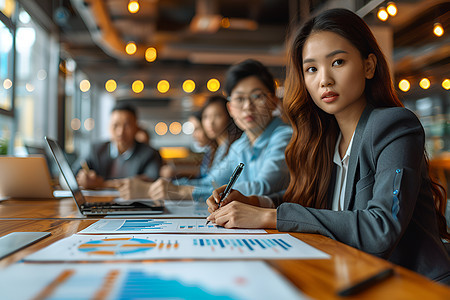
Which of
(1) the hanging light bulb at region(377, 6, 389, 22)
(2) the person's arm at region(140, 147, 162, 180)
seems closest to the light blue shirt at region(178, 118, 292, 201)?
(1) the hanging light bulb at region(377, 6, 389, 22)

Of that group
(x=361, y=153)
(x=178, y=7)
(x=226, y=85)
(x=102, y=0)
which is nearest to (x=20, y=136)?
(x=102, y=0)

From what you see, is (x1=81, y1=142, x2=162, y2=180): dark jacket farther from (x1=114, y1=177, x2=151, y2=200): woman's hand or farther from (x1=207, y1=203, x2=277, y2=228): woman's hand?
(x1=207, y1=203, x2=277, y2=228): woman's hand

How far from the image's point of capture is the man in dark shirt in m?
3.72

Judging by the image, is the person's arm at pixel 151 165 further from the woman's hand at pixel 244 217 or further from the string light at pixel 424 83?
the string light at pixel 424 83

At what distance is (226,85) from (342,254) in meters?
1.66

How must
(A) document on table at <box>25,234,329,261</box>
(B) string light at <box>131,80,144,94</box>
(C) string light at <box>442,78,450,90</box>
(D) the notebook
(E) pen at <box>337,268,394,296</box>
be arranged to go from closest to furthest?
1. (E) pen at <box>337,268,394,296</box>
2. (A) document on table at <box>25,234,329,261</box>
3. (D) the notebook
4. (C) string light at <box>442,78,450,90</box>
5. (B) string light at <box>131,80,144,94</box>

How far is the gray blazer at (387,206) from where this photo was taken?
897mm

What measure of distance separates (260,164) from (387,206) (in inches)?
42.5

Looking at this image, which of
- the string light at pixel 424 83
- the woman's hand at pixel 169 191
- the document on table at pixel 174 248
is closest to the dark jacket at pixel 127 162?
the woman's hand at pixel 169 191

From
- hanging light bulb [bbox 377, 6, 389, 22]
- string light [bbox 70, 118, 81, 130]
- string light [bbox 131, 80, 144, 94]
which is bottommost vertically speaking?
hanging light bulb [bbox 377, 6, 389, 22]

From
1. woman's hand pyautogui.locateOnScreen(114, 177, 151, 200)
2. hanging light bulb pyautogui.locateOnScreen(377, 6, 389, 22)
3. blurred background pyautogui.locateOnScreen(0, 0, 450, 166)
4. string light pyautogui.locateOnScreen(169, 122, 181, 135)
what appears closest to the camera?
woman's hand pyautogui.locateOnScreen(114, 177, 151, 200)

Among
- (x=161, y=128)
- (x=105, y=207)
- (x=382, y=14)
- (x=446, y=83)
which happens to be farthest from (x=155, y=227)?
(x=161, y=128)

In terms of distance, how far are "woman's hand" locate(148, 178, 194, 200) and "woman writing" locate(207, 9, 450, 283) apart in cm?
55

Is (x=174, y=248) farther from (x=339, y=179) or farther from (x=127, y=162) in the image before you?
(x=127, y=162)
